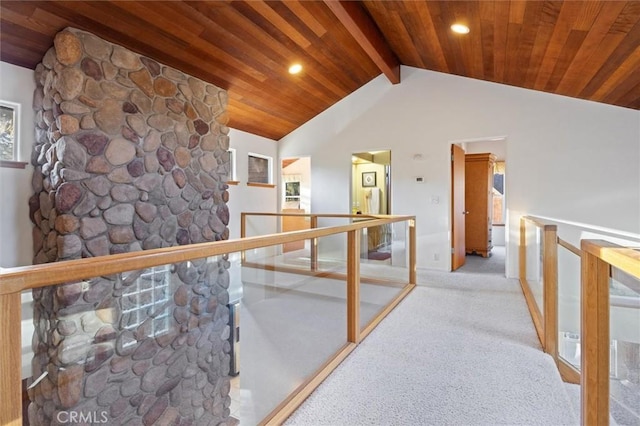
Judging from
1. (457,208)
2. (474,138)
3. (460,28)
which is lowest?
(457,208)

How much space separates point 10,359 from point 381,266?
11.2ft

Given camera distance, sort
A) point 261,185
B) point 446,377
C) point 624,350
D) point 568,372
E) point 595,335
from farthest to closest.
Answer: point 261,185 → point 568,372 → point 446,377 → point 624,350 → point 595,335

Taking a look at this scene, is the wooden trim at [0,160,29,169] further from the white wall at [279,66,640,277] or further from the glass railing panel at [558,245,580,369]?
the glass railing panel at [558,245,580,369]

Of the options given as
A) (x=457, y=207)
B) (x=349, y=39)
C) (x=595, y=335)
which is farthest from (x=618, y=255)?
(x=457, y=207)

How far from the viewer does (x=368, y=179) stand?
8.80 m

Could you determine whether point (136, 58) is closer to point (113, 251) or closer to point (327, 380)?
point (113, 251)

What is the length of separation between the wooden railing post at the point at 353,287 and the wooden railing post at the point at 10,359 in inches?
80.4

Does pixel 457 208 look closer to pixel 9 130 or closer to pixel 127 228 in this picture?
pixel 127 228

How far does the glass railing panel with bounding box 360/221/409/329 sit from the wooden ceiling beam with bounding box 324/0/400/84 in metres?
2.14

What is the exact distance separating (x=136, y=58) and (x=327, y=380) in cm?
344

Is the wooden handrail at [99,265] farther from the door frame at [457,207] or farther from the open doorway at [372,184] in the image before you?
the open doorway at [372,184]

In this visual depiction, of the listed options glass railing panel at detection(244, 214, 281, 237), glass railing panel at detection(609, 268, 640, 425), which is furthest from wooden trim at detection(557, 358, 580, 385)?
glass railing panel at detection(244, 214, 281, 237)

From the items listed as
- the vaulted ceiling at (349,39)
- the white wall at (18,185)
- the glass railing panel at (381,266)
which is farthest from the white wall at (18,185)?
the glass railing panel at (381,266)

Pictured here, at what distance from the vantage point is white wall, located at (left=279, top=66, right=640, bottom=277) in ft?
13.6
